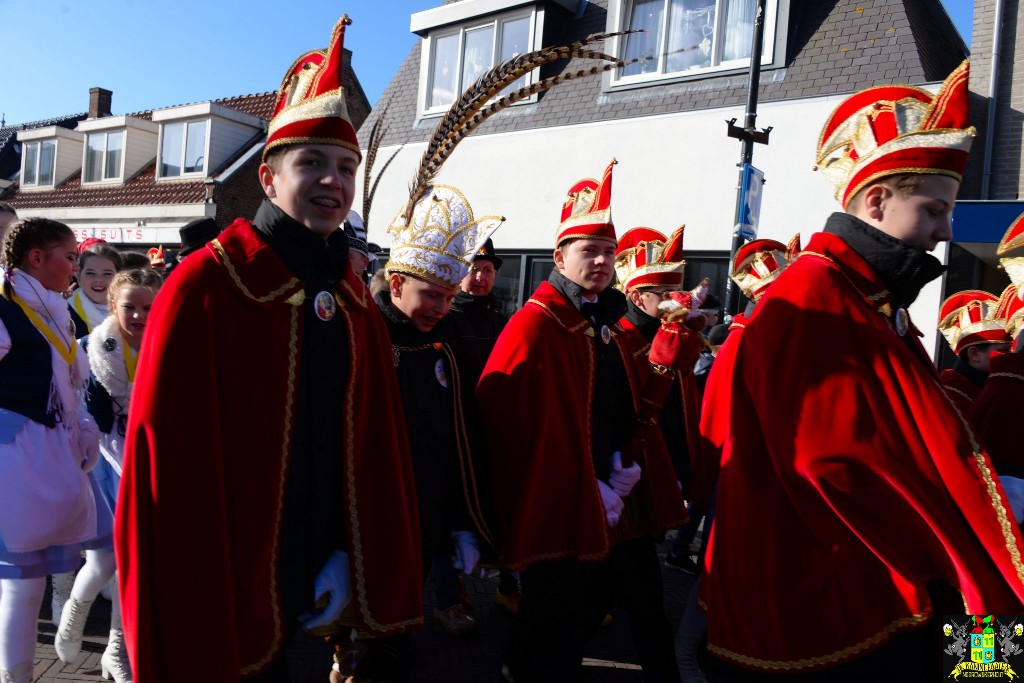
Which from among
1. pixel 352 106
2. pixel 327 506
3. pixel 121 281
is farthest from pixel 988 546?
pixel 352 106

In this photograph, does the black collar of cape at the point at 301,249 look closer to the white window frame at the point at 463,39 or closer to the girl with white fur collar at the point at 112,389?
the girl with white fur collar at the point at 112,389

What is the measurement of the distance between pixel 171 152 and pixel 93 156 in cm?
430

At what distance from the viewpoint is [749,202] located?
316 inches

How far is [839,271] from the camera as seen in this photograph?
7.83 ft

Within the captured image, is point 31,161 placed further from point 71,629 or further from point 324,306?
point 324,306

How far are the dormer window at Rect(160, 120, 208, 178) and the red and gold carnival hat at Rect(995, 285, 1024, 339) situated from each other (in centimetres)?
2226

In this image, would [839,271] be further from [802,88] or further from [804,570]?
[802,88]

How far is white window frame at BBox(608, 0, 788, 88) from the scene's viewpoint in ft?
36.4

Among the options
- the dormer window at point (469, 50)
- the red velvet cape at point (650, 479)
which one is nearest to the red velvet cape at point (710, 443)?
the red velvet cape at point (650, 479)

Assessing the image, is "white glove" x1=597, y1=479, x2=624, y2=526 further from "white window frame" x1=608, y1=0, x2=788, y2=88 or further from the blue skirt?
"white window frame" x1=608, y1=0, x2=788, y2=88

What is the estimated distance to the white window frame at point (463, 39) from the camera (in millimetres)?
13516

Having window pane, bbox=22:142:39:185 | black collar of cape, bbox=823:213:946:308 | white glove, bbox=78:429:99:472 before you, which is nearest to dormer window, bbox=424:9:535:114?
white glove, bbox=78:429:99:472

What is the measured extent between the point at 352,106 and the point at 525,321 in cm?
2183

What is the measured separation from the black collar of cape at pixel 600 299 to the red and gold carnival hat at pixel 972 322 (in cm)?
187
